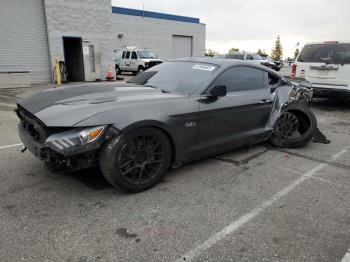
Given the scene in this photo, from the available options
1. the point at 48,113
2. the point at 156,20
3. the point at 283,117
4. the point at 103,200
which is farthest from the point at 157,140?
the point at 156,20

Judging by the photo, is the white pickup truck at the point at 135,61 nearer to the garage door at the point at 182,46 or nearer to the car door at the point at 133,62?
the car door at the point at 133,62

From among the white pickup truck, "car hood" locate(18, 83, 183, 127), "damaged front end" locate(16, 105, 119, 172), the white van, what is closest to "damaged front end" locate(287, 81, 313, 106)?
"car hood" locate(18, 83, 183, 127)

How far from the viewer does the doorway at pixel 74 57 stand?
1719cm

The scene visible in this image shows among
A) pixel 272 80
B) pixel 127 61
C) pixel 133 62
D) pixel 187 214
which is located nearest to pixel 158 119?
pixel 187 214

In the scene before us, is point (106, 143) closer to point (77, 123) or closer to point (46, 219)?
point (77, 123)

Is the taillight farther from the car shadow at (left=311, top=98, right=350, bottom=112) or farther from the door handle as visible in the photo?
the door handle

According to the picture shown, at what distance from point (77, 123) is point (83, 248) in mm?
1154

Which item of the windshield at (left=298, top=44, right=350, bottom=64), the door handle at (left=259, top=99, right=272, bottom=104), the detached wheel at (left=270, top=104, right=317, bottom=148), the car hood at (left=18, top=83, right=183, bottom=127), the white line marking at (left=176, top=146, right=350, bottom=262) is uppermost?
the windshield at (left=298, top=44, right=350, bottom=64)

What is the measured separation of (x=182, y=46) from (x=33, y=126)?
33149 millimetres

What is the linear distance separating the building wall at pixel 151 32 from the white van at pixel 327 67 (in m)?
23.7

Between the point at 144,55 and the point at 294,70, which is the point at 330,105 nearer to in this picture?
the point at 294,70

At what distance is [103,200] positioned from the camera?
3.32 meters

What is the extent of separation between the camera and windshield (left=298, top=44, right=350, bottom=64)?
324 inches

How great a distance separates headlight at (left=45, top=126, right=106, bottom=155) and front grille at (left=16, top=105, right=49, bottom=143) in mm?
176
